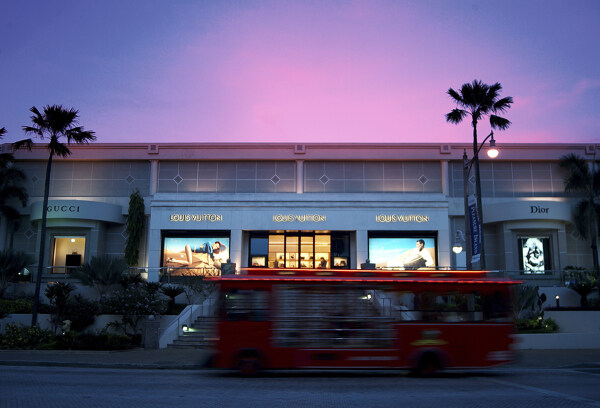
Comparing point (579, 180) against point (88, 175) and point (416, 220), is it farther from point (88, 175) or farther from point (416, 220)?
point (88, 175)

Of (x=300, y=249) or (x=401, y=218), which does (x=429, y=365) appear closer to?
(x=401, y=218)

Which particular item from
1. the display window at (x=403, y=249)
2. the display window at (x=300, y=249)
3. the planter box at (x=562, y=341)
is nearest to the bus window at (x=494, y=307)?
the planter box at (x=562, y=341)

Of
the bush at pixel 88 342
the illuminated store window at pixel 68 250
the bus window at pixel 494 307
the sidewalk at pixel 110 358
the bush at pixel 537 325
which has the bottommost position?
the sidewalk at pixel 110 358

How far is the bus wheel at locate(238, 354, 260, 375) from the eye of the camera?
1567 centimetres

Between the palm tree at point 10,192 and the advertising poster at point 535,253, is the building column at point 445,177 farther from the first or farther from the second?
the palm tree at point 10,192

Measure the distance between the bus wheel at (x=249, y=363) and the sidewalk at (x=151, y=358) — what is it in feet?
9.53

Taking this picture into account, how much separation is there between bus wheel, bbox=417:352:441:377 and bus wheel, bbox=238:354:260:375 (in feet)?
Result: 15.8

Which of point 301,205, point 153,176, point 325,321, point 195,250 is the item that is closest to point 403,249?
point 301,205

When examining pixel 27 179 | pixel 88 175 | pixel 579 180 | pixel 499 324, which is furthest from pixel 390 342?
pixel 27 179

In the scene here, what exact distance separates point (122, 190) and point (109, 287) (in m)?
10.4

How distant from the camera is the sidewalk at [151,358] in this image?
20.0 metres

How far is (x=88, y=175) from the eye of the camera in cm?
4034

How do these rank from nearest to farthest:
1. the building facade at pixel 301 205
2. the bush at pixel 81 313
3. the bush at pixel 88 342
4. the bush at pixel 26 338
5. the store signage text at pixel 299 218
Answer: the bush at pixel 88 342
the bush at pixel 26 338
the bush at pixel 81 313
the building facade at pixel 301 205
the store signage text at pixel 299 218

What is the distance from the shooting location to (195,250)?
1516 inches
